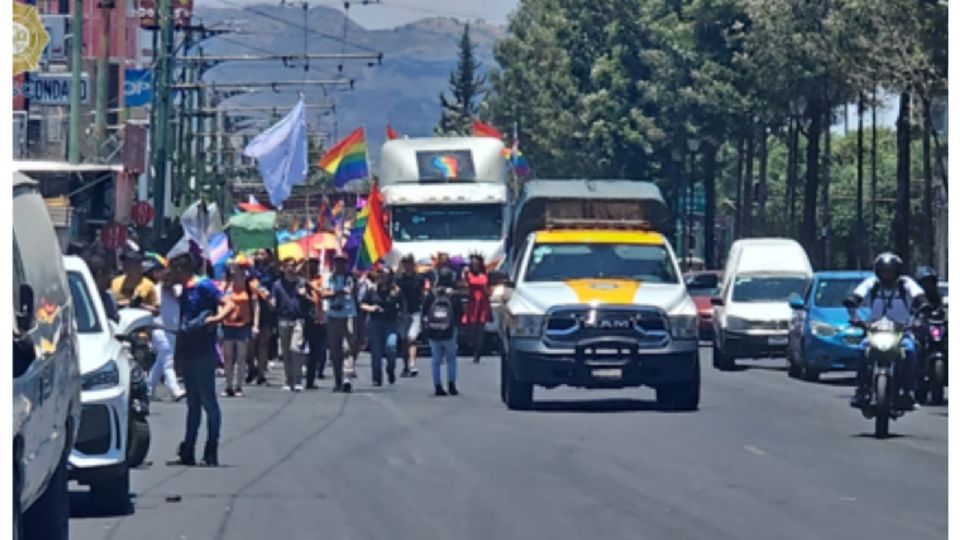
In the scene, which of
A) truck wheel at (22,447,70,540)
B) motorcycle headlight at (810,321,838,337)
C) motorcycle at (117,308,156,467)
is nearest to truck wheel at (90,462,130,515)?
motorcycle at (117,308,156,467)

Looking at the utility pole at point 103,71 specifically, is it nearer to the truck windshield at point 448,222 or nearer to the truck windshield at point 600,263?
the truck windshield at point 448,222

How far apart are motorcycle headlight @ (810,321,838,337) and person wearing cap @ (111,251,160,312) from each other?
33.5 ft

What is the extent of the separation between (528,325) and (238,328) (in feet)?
15.8

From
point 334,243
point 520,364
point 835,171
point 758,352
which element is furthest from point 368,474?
point 835,171

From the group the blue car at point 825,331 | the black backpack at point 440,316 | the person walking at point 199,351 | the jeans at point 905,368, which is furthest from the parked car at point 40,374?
the blue car at point 825,331

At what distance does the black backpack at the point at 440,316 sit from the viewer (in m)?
28.7

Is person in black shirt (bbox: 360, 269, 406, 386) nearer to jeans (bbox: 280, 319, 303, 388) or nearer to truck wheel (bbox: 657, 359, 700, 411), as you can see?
jeans (bbox: 280, 319, 303, 388)

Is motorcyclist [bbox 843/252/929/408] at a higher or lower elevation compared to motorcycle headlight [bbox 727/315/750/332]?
higher

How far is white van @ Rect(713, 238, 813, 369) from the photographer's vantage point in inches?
1505

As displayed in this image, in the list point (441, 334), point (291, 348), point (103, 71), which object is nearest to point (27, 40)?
point (103, 71)

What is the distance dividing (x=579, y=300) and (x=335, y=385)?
648 centimetres

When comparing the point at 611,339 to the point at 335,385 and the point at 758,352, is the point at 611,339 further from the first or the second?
the point at 758,352

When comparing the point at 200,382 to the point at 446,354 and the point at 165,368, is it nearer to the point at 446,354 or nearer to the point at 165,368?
the point at 165,368

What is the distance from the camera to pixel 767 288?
4028 cm
